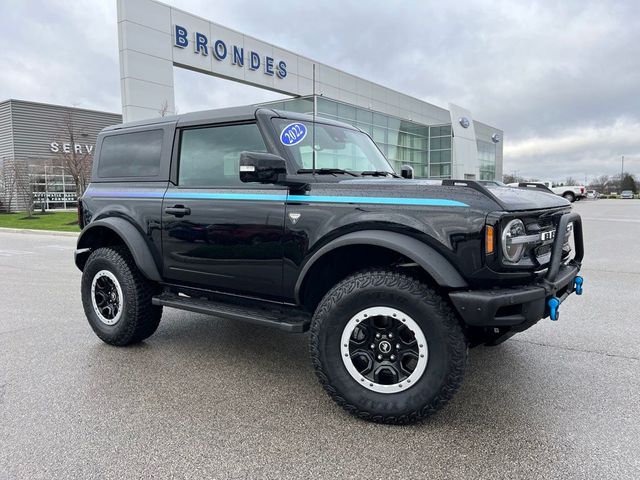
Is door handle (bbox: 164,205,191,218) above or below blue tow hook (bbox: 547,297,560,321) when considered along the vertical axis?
above

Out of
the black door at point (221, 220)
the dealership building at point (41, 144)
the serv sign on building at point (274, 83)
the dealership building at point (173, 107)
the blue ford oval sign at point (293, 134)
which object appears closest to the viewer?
the black door at point (221, 220)

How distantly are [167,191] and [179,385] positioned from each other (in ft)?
5.07

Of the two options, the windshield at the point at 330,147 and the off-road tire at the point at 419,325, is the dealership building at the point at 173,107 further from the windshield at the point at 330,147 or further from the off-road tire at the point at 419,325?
the off-road tire at the point at 419,325

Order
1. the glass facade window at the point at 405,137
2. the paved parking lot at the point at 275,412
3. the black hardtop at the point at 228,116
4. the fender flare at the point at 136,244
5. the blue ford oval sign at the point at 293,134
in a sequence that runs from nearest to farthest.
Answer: the paved parking lot at the point at 275,412 → the blue ford oval sign at the point at 293,134 → the black hardtop at the point at 228,116 → the fender flare at the point at 136,244 → the glass facade window at the point at 405,137

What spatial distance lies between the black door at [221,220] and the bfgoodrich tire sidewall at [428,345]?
0.58m

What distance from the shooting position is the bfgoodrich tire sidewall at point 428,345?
2766 millimetres

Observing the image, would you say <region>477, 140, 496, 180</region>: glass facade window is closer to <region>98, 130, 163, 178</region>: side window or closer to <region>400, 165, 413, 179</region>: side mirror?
<region>400, 165, 413, 179</region>: side mirror

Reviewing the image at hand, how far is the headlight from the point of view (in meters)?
2.68

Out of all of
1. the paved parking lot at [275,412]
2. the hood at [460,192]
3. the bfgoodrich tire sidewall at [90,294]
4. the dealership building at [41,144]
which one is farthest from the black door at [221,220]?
the dealership building at [41,144]

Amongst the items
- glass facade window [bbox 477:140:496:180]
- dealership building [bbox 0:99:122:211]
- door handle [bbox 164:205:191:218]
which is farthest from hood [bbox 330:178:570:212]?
glass facade window [bbox 477:140:496:180]

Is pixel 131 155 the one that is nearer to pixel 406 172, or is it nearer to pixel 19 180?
pixel 406 172

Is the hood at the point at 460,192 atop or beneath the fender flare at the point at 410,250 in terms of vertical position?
atop

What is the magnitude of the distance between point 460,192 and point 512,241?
394mm

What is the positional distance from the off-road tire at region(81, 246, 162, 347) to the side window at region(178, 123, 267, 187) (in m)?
0.92
